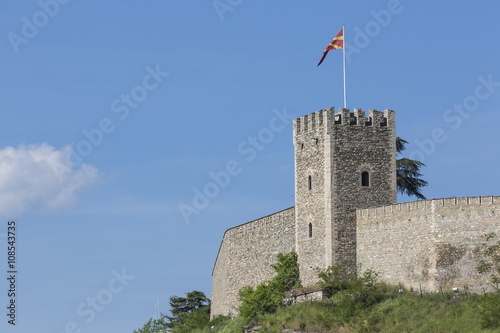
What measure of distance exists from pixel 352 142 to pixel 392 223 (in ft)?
18.1

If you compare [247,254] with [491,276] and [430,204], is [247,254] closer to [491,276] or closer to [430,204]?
[430,204]

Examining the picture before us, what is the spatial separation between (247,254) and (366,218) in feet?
42.0

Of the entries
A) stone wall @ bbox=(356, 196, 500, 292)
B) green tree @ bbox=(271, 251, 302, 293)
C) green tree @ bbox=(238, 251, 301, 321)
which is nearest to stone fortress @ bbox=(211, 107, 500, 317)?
stone wall @ bbox=(356, 196, 500, 292)

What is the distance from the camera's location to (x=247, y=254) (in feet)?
207

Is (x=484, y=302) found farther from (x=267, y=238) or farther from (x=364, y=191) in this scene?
(x=267, y=238)

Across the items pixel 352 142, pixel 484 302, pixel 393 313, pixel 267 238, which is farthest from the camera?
pixel 267 238

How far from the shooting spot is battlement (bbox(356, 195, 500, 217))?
46406mm

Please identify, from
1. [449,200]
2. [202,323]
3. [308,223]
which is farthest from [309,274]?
[202,323]

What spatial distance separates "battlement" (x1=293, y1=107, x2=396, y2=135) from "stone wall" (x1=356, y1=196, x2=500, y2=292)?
5151mm

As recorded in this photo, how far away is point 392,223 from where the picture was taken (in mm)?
50219

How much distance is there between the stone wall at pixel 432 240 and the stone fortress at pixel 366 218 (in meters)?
0.04

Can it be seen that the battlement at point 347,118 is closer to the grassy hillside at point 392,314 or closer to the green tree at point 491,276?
the grassy hillside at point 392,314

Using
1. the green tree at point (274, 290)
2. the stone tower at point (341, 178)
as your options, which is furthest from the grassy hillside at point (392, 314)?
the stone tower at point (341, 178)

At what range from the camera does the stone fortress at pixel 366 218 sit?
1850 inches
